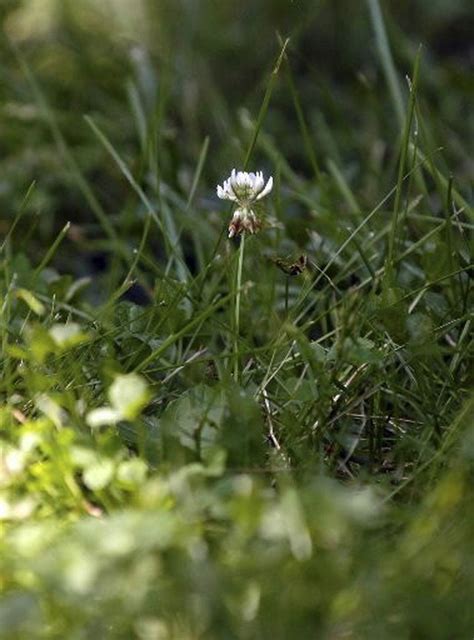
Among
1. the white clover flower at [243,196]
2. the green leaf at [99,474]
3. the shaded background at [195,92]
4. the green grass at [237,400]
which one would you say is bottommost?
the shaded background at [195,92]

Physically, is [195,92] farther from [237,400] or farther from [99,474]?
[99,474]

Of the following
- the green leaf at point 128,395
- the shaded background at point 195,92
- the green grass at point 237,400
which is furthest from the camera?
the shaded background at point 195,92

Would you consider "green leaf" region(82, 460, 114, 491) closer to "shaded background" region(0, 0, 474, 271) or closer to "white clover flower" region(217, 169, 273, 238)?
"white clover flower" region(217, 169, 273, 238)

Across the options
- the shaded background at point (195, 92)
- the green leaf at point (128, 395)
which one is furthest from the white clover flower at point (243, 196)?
the shaded background at point (195, 92)

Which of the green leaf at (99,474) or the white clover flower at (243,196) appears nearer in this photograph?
the green leaf at (99,474)

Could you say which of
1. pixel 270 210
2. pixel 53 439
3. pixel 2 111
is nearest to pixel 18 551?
pixel 53 439

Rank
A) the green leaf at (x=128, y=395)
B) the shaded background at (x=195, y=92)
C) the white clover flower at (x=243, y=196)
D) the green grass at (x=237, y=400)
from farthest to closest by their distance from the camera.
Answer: the shaded background at (x=195, y=92) < the white clover flower at (x=243, y=196) < the green leaf at (x=128, y=395) < the green grass at (x=237, y=400)

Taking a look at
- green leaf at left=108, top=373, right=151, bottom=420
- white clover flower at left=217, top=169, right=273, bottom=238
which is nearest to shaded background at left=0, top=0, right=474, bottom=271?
white clover flower at left=217, top=169, right=273, bottom=238

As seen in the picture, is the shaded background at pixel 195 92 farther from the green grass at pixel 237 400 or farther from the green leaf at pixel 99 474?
the green leaf at pixel 99 474

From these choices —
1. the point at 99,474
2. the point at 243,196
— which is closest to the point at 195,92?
the point at 243,196
